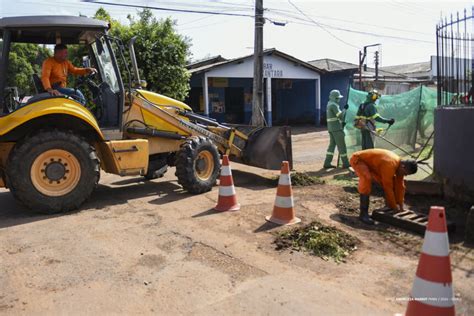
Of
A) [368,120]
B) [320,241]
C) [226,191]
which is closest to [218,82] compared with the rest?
[368,120]

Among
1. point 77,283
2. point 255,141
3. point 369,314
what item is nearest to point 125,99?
point 255,141

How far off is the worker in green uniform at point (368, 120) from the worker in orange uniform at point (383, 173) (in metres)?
3.84

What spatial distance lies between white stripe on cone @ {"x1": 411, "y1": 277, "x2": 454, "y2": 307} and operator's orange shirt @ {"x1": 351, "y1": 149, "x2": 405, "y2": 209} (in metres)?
2.83

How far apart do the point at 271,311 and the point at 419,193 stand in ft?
14.4

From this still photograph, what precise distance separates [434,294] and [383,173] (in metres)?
2.91

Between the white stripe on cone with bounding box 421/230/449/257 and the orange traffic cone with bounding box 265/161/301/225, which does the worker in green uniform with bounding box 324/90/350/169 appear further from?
the white stripe on cone with bounding box 421/230/449/257

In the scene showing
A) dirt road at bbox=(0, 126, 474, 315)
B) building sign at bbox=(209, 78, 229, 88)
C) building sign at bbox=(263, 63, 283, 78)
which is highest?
building sign at bbox=(263, 63, 283, 78)

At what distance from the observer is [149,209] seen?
646 centimetres

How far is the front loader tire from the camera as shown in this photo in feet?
19.1

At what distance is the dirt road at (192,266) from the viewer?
350cm

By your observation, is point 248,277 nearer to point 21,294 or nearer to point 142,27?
point 21,294

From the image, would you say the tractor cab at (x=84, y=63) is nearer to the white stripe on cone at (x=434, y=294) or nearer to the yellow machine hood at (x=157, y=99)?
the yellow machine hood at (x=157, y=99)

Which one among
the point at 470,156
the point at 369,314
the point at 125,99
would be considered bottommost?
the point at 369,314

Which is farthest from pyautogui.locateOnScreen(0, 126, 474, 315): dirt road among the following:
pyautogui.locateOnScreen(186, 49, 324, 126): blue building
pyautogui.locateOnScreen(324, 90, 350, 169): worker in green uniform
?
pyautogui.locateOnScreen(186, 49, 324, 126): blue building
